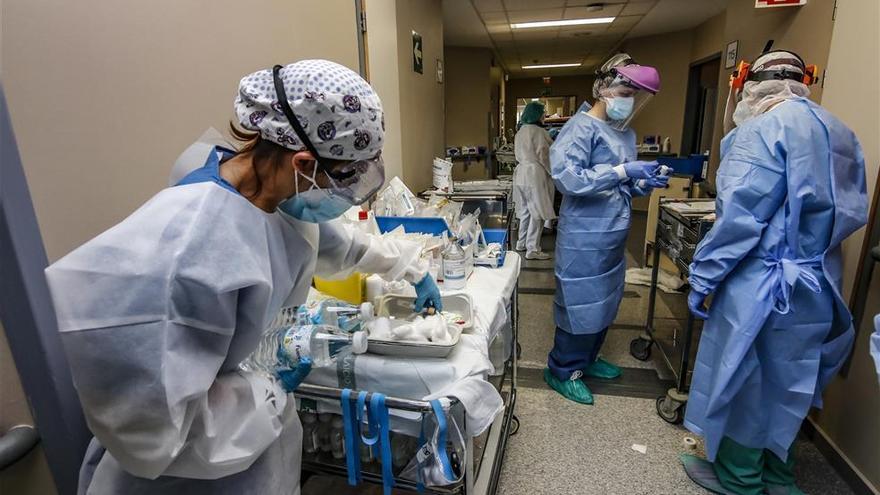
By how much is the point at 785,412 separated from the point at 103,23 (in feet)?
7.18

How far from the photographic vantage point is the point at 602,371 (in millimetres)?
2383

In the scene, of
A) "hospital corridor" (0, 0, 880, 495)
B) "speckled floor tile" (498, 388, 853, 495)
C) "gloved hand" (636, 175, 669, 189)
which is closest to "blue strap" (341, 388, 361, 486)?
"hospital corridor" (0, 0, 880, 495)

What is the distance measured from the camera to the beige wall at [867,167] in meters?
1.51

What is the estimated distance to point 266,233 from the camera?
2.59 ft

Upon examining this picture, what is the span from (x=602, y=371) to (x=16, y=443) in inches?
91.4

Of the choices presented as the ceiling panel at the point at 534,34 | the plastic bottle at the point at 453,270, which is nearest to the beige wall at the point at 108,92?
the plastic bottle at the point at 453,270

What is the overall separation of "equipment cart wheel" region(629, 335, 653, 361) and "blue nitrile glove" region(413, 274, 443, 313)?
5.87 ft

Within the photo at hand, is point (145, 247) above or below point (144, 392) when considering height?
above

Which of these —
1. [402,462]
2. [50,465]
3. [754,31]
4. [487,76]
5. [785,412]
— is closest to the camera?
[50,465]

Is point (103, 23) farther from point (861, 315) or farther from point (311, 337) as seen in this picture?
point (861, 315)

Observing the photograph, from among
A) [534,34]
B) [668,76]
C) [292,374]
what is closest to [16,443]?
[292,374]

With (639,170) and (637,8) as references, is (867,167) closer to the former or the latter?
(639,170)

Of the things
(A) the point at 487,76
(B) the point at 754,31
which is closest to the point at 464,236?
(B) the point at 754,31

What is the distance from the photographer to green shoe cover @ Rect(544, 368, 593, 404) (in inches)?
85.5
